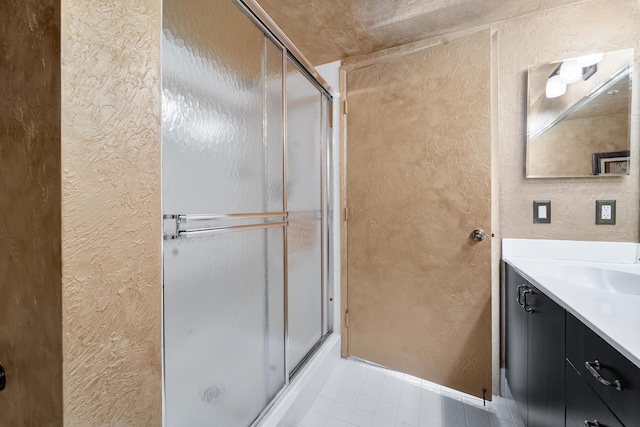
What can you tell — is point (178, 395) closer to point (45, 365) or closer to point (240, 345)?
point (240, 345)

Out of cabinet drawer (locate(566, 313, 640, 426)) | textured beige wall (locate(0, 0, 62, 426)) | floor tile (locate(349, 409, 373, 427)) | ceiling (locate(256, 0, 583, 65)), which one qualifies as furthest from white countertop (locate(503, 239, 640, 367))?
ceiling (locate(256, 0, 583, 65))

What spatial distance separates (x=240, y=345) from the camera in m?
1.10

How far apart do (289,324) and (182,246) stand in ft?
2.82

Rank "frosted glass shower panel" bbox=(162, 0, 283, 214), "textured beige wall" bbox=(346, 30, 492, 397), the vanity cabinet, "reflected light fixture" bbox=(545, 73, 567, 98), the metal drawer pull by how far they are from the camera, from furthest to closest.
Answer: "textured beige wall" bbox=(346, 30, 492, 397) → "reflected light fixture" bbox=(545, 73, 567, 98) → the vanity cabinet → "frosted glass shower panel" bbox=(162, 0, 283, 214) → the metal drawer pull

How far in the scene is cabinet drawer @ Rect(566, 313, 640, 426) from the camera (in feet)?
1.89

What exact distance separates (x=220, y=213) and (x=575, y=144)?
1798 millimetres

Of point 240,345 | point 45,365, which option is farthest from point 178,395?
point 45,365

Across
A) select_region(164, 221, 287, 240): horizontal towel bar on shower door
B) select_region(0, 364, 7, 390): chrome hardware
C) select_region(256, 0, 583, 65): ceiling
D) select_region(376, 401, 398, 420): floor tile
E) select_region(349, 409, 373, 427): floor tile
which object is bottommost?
select_region(349, 409, 373, 427): floor tile

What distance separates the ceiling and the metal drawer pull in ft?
5.34

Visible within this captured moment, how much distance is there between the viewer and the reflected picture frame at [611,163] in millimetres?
1313

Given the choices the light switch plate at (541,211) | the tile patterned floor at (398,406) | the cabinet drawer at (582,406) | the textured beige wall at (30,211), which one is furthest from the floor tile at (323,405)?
the light switch plate at (541,211)

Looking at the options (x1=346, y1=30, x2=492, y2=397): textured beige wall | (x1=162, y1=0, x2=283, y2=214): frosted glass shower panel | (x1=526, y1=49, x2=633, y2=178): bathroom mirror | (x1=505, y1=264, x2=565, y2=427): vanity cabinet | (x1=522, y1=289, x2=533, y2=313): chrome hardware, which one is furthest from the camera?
(x1=346, y1=30, x2=492, y2=397): textured beige wall

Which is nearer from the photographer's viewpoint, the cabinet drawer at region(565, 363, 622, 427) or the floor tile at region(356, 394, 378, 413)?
the cabinet drawer at region(565, 363, 622, 427)

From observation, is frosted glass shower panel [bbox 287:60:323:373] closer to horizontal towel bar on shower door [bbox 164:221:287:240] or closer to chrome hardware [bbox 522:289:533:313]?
horizontal towel bar on shower door [bbox 164:221:287:240]
